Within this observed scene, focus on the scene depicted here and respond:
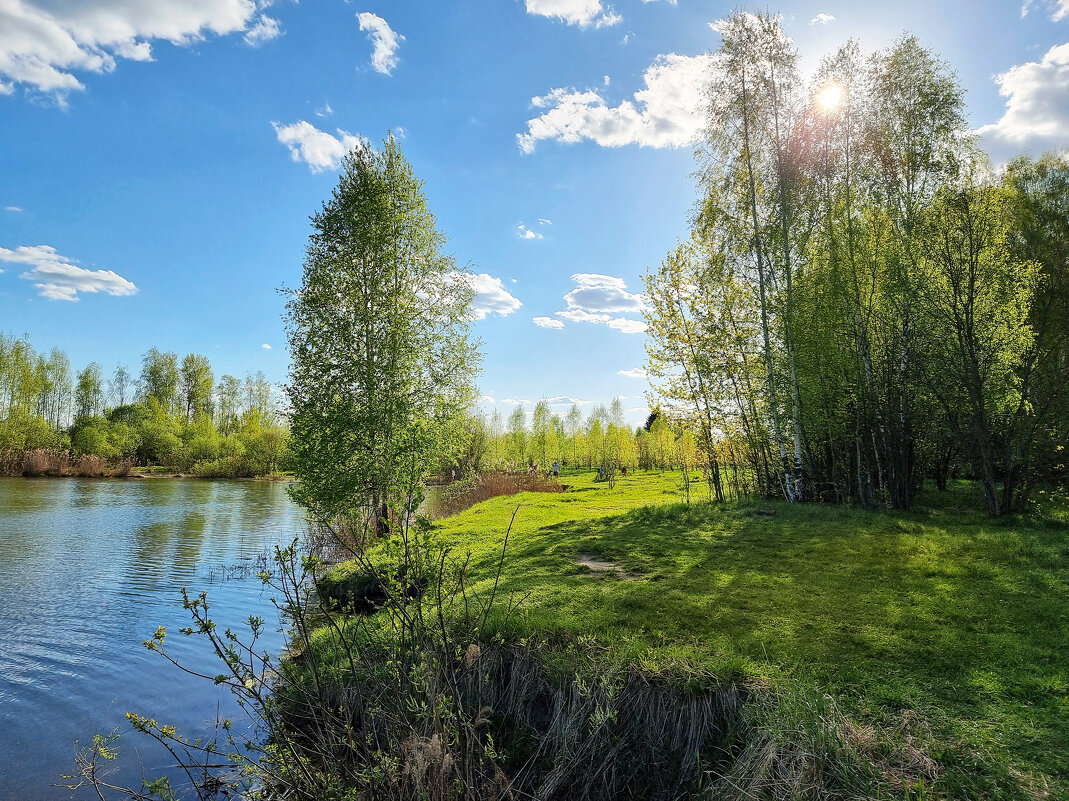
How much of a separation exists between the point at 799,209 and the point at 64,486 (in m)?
53.8

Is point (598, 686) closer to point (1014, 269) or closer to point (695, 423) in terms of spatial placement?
point (695, 423)

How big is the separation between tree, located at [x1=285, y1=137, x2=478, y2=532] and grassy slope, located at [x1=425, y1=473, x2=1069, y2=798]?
5632 mm

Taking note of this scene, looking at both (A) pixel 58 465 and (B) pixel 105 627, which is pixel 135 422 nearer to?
(A) pixel 58 465

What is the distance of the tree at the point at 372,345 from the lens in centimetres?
1573

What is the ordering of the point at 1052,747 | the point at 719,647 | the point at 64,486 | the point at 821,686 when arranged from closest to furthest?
the point at 1052,747
the point at 821,686
the point at 719,647
the point at 64,486

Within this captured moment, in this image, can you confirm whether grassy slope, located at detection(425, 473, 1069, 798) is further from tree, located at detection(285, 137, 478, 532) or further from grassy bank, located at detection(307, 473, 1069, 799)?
tree, located at detection(285, 137, 478, 532)

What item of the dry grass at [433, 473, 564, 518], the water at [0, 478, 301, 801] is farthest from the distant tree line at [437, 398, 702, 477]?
the water at [0, 478, 301, 801]

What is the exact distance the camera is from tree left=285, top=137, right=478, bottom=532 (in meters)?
15.7

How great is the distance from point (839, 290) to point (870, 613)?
1161 centimetres

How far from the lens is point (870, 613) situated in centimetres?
647

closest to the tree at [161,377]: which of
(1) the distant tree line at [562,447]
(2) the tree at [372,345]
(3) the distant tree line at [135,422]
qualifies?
(3) the distant tree line at [135,422]

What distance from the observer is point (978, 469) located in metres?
13.9

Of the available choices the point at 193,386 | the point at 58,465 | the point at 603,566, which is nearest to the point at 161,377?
the point at 193,386

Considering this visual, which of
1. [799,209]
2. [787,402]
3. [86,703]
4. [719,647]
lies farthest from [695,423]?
[86,703]
